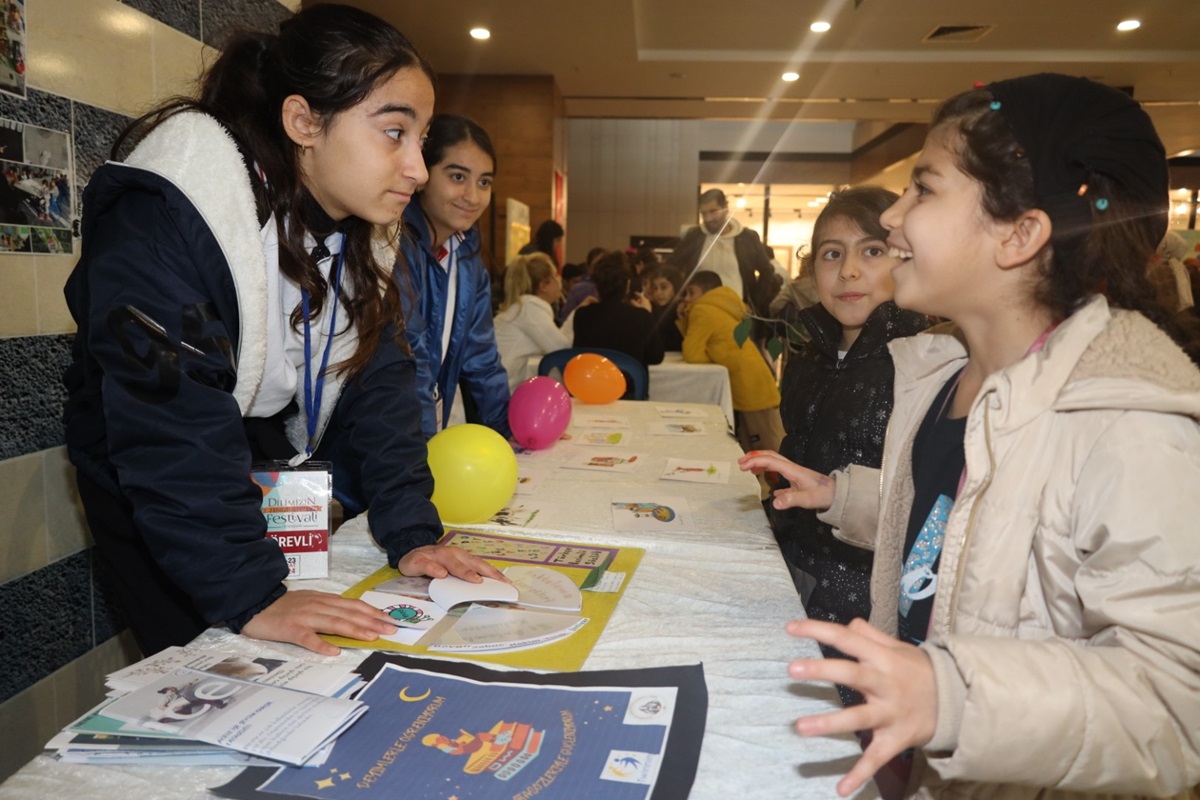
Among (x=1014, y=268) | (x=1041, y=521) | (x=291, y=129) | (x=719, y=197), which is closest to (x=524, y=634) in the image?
(x=1041, y=521)

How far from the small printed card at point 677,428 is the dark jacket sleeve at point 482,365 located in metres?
0.48

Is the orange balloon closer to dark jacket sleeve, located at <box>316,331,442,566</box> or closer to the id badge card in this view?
dark jacket sleeve, located at <box>316,331,442,566</box>

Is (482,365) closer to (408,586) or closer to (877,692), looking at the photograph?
(408,586)

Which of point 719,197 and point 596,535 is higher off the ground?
point 719,197

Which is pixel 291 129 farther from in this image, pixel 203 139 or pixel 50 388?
pixel 50 388

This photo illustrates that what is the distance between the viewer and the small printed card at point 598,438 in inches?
94.0

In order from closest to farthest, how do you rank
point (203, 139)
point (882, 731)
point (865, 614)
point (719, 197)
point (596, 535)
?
point (882, 731)
point (203, 139)
point (596, 535)
point (865, 614)
point (719, 197)

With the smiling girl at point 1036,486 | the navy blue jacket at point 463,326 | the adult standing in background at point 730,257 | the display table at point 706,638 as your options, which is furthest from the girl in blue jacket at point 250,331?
the adult standing in background at point 730,257

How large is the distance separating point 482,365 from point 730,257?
4277mm

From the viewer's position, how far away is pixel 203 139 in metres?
1.18

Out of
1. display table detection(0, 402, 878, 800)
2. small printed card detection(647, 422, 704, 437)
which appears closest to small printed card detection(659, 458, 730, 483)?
display table detection(0, 402, 878, 800)

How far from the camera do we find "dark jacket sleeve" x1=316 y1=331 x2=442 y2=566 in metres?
1.35

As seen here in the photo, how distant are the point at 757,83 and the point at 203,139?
897cm

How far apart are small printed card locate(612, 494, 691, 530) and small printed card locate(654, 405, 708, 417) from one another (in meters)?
1.14
